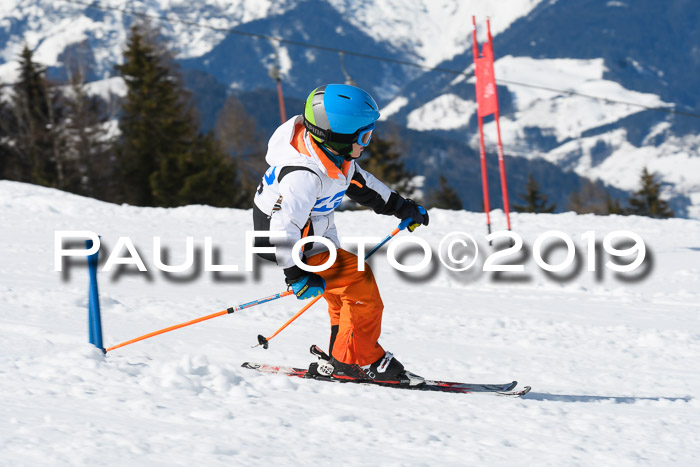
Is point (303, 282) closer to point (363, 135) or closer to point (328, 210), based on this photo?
point (328, 210)

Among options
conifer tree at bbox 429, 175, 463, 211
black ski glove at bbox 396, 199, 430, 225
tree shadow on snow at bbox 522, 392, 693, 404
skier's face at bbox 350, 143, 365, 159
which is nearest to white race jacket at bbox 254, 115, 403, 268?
skier's face at bbox 350, 143, 365, 159

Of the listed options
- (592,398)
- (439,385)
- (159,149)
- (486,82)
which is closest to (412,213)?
(439,385)

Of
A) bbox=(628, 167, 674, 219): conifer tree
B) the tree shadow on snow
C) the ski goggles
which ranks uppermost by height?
bbox=(628, 167, 674, 219): conifer tree

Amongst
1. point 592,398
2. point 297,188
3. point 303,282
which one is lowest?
point 592,398

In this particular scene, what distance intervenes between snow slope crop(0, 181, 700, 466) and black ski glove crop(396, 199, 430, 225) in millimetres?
962

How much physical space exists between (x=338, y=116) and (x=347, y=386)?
1459 mm

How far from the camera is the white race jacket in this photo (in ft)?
12.6

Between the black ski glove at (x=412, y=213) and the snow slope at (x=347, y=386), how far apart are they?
3.16 ft

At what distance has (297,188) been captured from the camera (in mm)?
3818

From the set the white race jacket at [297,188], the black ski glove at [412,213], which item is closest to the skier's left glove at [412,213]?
the black ski glove at [412,213]

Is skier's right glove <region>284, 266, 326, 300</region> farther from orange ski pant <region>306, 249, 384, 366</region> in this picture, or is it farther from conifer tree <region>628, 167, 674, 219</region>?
conifer tree <region>628, 167, 674, 219</region>

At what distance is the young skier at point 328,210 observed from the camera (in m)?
3.87

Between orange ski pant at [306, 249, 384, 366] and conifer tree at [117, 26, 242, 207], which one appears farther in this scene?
conifer tree at [117, 26, 242, 207]

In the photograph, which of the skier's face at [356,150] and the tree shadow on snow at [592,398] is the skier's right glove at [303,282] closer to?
the skier's face at [356,150]
